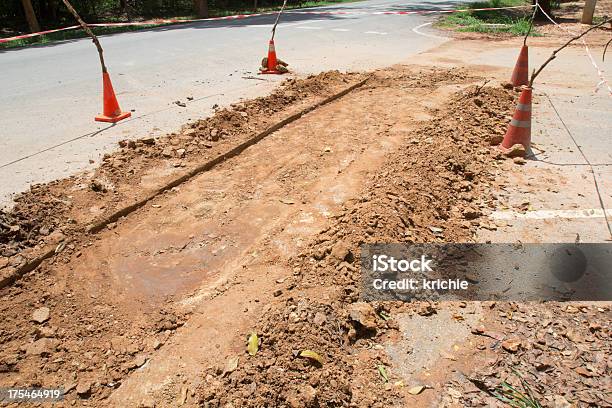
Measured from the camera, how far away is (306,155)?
220 inches

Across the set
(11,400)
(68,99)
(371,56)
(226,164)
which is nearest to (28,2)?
(68,99)

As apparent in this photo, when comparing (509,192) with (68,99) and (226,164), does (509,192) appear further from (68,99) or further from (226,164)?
(68,99)

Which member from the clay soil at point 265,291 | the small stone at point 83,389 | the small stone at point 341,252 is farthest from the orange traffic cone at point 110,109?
the small stone at point 83,389

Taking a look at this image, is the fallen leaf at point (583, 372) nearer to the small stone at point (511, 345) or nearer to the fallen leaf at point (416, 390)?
the small stone at point (511, 345)

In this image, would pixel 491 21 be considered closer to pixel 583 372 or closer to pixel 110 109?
pixel 110 109

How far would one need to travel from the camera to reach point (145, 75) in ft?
31.0

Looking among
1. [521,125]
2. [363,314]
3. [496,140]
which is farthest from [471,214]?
[496,140]

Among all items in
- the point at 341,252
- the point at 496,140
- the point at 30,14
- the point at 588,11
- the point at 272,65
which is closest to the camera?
the point at 341,252

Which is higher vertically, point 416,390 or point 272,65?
point 272,65

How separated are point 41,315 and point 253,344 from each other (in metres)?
1.64

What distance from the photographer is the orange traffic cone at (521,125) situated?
5340 mm

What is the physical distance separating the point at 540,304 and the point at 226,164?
12.2 ft

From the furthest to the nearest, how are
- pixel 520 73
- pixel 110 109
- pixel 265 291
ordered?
pixel 520 73
pixel 110 109
pixel 265 291

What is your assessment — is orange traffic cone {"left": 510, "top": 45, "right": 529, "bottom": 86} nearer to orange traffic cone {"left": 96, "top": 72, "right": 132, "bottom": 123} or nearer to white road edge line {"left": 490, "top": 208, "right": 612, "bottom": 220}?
white road edge line {"left": 490, "top": 208, "right": 612, "bottom": 220}
